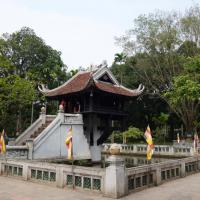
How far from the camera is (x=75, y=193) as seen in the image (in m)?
8.90

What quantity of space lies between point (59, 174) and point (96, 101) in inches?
443

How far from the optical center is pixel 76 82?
22609mm

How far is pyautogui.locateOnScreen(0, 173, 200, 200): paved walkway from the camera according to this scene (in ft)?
27.5

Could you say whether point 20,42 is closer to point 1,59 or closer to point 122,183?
point 1,59

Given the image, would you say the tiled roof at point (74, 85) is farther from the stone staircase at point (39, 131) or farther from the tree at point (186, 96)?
the tree at point (186, 96)

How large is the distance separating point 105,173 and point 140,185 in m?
1.72

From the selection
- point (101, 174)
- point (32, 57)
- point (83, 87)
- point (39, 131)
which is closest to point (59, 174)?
point (101, 174)

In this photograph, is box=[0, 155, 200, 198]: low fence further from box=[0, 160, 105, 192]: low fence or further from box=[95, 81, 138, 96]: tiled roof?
box=[95, 81, 138, 96]: tiled roof

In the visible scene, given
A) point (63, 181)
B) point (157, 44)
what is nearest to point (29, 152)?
point (63, 181)

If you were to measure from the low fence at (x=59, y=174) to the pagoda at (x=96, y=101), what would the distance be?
879 cm

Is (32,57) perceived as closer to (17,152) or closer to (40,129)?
(40,129)

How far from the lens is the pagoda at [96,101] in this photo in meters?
20.4

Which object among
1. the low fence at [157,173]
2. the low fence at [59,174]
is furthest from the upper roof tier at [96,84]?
the low fence at [59,174]

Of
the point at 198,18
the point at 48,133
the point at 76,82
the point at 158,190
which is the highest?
the point at 198,18
